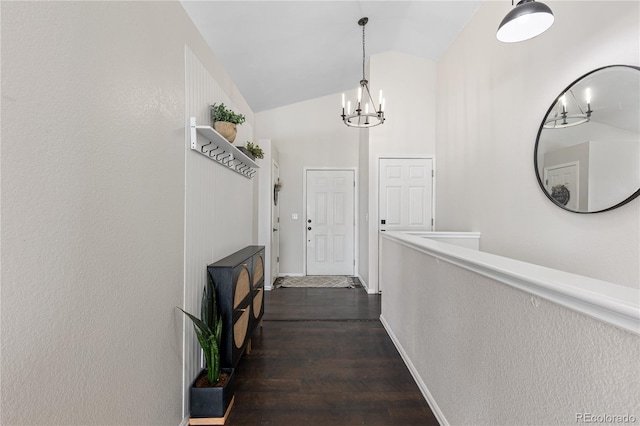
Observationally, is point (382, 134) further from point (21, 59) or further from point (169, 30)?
point (21, 59)

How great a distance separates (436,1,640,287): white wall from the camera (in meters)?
1.58

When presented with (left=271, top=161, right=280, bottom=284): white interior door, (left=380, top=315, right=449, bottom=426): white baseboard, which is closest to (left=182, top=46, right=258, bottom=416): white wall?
(left=380, top=315, right=449, bottom=426): white baseboard

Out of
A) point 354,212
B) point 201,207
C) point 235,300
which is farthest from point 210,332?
point 354,212

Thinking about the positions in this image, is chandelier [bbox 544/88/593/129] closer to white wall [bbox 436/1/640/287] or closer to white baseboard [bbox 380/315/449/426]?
white wall [bbox 436/1/640/287]

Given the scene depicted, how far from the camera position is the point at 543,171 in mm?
2080

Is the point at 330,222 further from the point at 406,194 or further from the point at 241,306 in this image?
the point at 241,306

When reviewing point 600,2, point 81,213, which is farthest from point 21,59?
point 600,2

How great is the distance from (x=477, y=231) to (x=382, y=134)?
73.4 inches

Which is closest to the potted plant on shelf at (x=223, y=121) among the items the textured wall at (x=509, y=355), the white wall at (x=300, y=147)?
the textured wall at (x=509, y=355)

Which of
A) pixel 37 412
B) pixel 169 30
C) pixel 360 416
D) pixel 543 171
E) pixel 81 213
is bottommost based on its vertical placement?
pixel 360 416

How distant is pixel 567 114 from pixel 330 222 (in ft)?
11.5

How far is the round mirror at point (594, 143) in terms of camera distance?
1.49 metres

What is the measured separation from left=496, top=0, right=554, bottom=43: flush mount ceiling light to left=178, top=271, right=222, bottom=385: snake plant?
2335mm

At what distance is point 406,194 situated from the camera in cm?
400
